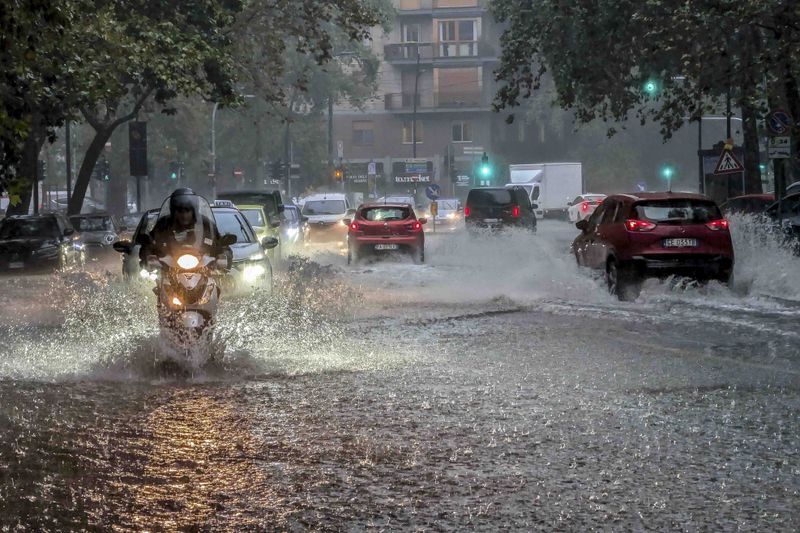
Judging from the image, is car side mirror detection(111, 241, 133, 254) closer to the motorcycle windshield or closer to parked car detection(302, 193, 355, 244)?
the motorcycle windshield

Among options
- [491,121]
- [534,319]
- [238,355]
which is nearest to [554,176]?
[491,121]

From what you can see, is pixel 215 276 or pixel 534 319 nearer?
pixel 215 276

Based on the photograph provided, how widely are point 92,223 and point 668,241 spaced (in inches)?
1015

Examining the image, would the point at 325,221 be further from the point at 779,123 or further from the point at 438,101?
the point at 438,101

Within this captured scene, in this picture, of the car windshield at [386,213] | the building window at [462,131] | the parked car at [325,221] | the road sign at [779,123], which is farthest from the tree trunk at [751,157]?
the building window at [462,131]

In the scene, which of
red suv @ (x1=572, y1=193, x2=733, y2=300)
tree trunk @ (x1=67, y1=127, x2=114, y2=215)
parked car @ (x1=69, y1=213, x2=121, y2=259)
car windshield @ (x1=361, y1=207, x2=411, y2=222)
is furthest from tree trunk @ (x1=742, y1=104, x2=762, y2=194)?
tree trunk @ (x1=67, y1=127, x2=114, y2=215)

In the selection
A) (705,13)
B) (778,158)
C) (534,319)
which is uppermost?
(705,13)

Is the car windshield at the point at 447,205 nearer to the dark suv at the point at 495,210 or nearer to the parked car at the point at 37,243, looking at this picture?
the dark suv at the point at 495,210

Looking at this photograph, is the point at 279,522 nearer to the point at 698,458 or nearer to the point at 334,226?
the point at 698,458

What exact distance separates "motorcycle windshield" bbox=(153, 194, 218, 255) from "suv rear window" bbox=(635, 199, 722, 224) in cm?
937

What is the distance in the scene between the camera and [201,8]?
108ft

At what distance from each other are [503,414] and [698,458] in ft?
6.32

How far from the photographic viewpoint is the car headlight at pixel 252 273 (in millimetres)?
18844

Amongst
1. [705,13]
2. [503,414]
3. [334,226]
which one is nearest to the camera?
[503,414]
